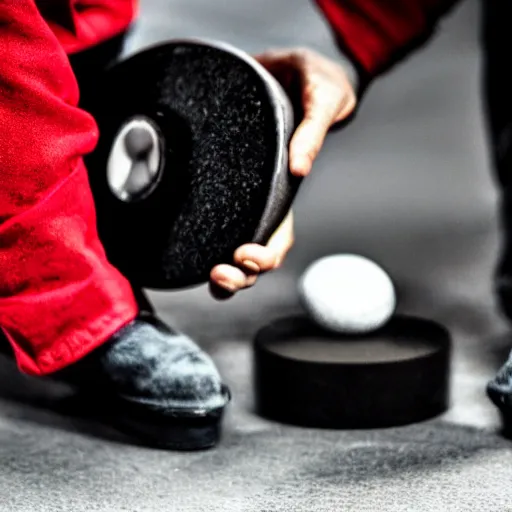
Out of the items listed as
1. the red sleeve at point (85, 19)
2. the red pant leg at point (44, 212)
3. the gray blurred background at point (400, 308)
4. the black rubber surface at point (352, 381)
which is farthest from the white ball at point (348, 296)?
the red sleeve at point (85, 19)

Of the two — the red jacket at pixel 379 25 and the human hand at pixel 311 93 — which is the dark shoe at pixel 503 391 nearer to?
the human hand at pixel 311 93

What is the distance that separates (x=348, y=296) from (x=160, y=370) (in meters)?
0.23

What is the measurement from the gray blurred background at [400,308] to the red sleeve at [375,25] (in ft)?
1.22

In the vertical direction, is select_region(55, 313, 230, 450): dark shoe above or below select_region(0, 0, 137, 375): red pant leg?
below

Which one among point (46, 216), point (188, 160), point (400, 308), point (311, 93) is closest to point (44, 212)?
point (46, 216)

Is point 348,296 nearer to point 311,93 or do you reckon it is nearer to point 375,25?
point 311,93

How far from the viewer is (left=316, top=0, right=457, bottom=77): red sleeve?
137 cm

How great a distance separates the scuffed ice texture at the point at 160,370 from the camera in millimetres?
1058

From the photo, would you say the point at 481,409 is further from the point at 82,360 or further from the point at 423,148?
the point at 423,148

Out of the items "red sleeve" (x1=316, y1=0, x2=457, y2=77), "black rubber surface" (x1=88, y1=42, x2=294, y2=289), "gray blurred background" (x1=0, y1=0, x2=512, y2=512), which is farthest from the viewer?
"red sleeve" (x1=316, y1=0, x2=457, y2=77)

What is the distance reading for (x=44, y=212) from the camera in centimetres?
102

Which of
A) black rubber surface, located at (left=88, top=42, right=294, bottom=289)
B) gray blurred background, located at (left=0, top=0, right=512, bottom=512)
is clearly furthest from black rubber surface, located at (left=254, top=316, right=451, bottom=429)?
black rubber surface, located at (left=88, top=42, right=294, bottom=289)

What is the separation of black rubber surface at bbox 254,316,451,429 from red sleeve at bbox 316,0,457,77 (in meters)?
0.39

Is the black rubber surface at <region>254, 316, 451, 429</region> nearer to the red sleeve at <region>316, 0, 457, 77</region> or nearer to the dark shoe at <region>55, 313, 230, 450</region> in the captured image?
the dark shoe at <region>55, 313, 230, 450</region>
